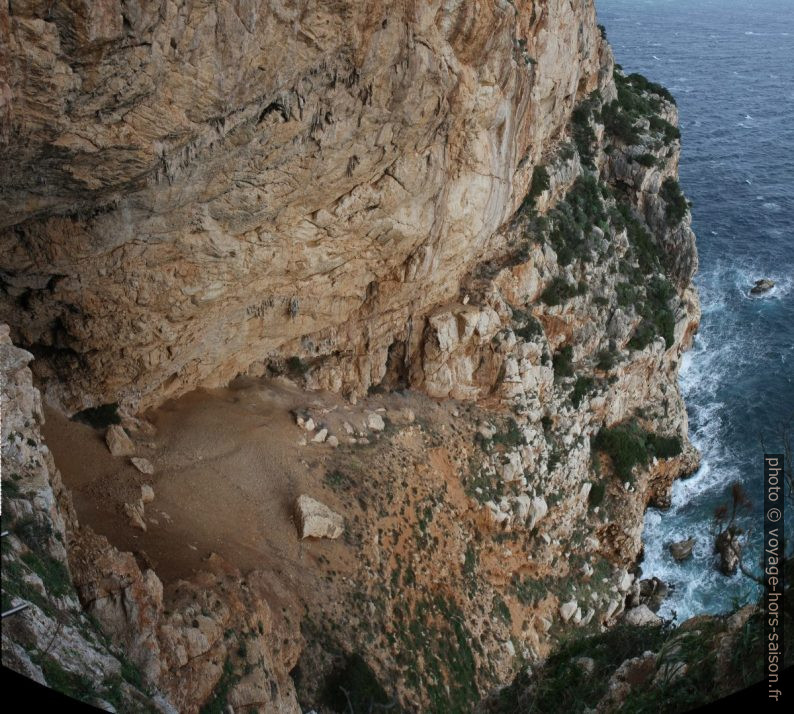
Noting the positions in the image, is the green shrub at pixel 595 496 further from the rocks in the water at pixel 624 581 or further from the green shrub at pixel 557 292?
the green shrub at pixel 557 292

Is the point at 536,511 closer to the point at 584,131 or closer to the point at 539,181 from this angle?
the point at 539,181

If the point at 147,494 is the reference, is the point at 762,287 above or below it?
below

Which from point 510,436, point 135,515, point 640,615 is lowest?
point 640,615

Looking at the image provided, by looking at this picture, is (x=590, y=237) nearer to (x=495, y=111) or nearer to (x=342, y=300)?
(x=495, y=111)

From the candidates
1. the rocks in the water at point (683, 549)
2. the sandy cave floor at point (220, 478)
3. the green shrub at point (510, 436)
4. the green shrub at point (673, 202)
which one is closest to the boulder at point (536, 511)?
the green shrub at point (510, 436)

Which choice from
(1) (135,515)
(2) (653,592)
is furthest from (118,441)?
(2) (653,592)


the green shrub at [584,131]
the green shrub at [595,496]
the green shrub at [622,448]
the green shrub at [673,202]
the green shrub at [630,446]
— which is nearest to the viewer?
the green shrub at [595,496]

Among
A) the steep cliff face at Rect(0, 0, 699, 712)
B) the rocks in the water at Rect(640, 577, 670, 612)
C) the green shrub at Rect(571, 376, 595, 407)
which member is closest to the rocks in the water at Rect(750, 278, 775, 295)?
the steep cliff face at Rect(0, 0, 699, 712)
